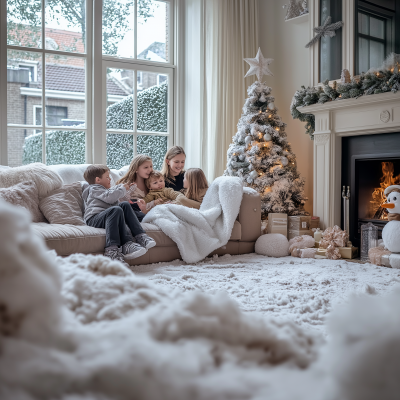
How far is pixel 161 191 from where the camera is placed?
3754mm

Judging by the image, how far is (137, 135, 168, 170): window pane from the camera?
4879 millimetres

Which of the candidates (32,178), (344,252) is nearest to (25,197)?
(32,178)

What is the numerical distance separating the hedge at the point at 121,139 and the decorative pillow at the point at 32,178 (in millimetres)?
1089

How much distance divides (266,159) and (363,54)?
126cm

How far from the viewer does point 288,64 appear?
4.98m

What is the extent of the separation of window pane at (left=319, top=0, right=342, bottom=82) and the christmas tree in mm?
592

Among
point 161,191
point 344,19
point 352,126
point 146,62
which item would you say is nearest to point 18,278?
point 161,191

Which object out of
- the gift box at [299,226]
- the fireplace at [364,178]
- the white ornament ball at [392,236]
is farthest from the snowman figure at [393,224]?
the gift box at [299,226]

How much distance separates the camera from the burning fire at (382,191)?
12.5ft

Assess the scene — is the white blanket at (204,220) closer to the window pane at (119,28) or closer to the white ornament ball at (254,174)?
the white ornament ball at (254,174)

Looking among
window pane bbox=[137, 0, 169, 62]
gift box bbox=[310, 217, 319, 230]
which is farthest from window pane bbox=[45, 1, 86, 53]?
gift box bbox=[310, 217, 319, 230]

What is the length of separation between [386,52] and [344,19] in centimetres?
57

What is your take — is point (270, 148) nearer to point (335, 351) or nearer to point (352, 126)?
point (352, 126)

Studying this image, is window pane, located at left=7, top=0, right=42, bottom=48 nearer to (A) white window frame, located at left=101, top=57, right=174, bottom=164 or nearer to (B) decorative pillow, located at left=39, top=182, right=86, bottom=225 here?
(A) white window frame, located at left=101, top=57, right=174, bottom=164
